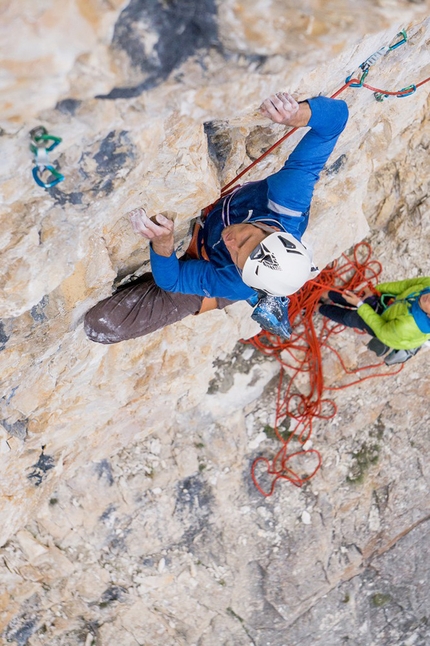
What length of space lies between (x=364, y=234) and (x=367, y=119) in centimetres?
124

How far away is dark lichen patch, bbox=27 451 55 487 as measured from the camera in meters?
4.37

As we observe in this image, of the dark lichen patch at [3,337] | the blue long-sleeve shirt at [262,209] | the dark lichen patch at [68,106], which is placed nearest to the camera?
the dark lichen patch at [68,106]

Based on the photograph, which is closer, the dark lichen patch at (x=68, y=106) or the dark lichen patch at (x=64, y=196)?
the dark lichen patch at (x=68, y=106)

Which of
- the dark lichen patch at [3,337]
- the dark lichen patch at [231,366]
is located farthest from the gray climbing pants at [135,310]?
the dark lichen patch at [231,366]

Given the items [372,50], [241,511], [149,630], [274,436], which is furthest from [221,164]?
[149,630]

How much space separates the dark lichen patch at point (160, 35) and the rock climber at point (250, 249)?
797mm

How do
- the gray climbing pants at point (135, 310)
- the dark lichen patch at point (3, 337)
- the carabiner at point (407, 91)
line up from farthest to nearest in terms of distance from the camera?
the carabiner at point (407, 91) < the gray climbing pants at point (135, 310) < the dark lichen patch at point (3, 337)

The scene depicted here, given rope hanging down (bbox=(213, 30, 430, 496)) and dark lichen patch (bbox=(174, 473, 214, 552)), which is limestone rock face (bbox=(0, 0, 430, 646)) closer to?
dark lichen patch (bbox=(174, 473, 214, 552))

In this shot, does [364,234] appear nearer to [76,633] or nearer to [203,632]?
[203,632]

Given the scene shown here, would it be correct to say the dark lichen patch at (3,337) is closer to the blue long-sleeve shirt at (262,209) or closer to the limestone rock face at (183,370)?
the limestone rock face at (183,370)

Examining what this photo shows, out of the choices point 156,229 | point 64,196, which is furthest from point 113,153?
point 156,229

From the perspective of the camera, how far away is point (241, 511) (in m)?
5.62

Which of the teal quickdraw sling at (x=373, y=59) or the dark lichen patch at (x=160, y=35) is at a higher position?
the dark lichen patch at (x=160, y=35)

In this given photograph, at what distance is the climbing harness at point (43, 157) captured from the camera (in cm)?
183
